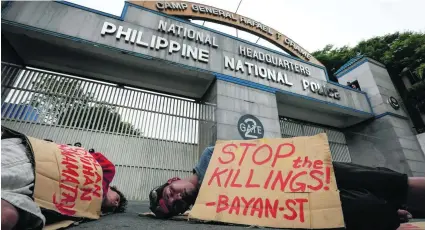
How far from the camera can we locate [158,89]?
643 centimetres

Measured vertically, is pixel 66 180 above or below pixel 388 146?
below

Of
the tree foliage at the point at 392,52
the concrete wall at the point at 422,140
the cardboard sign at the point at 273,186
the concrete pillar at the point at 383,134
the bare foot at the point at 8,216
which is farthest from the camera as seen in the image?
the tree foliage at the point at 392,52

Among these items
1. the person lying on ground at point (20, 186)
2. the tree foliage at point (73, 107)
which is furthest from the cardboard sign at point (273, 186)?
the tree foliage at point (73, 107)

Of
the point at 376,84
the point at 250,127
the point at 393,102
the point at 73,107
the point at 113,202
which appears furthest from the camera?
the point at 376,84

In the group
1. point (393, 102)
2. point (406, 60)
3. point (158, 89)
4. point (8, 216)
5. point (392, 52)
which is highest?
point (392, 52)

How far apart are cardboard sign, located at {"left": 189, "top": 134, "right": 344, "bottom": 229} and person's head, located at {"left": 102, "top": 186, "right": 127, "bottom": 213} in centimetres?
106

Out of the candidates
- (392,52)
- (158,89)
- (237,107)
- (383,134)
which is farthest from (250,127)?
(392,52)

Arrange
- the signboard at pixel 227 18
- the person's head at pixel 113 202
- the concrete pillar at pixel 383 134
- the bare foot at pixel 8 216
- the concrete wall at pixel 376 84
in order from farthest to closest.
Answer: the concrete wall at pixel 376 84
the concrete pillar at pixel 383 134
the signboard at pixel 227 18
the person's head at pixel 113 202
the bare foot at pixel 8 216

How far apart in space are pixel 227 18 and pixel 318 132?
5130 millimetres

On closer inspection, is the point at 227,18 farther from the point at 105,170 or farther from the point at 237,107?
the point at 105,170

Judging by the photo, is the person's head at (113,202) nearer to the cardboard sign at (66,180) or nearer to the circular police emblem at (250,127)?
the cardboard sign at (66,180)

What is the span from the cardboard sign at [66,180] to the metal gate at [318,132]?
6.32 meters

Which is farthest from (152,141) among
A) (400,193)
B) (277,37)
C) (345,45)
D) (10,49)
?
(345,45)

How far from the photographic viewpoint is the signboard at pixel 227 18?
701 centimetres
